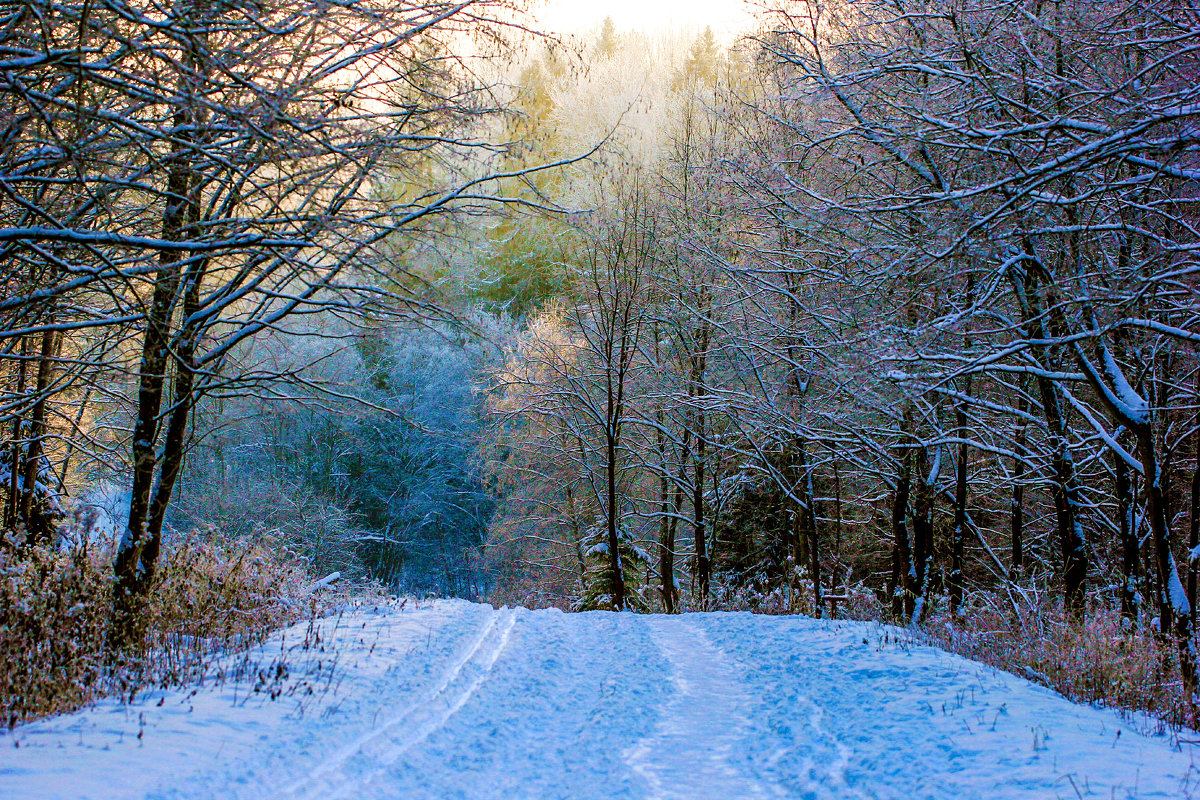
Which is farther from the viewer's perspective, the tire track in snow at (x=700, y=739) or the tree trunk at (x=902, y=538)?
the tree trunk at (x=902, y=538)

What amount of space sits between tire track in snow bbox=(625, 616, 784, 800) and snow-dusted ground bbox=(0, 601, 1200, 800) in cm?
2

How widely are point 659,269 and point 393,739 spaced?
53.8 ft

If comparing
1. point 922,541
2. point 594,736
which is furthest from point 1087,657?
point 922,541

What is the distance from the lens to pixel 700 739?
511 centimetres

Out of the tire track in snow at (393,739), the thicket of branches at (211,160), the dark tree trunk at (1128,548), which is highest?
the thicket of branches at (211,160)

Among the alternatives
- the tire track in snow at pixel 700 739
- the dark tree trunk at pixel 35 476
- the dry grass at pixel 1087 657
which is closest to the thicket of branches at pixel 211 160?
the dark tree trunk at pixel 35 476

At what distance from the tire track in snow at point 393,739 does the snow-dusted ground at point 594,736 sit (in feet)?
0.06

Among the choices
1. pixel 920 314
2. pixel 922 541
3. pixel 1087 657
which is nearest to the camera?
pixel 1087 657

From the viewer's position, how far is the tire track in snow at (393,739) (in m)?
3.87

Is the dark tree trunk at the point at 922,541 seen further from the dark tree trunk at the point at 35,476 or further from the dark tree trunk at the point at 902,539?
the dark tree trunk at the point at 35,476

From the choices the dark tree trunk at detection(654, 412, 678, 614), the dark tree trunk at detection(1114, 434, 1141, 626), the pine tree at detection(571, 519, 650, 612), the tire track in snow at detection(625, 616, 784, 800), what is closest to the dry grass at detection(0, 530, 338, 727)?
the tire track in snow at detection(625, 616, 784, 800)

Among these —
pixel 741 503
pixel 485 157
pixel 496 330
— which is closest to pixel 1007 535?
pixel 741 503

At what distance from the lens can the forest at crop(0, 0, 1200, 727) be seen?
4648 mm

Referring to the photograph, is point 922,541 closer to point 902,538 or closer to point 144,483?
point 902,538
